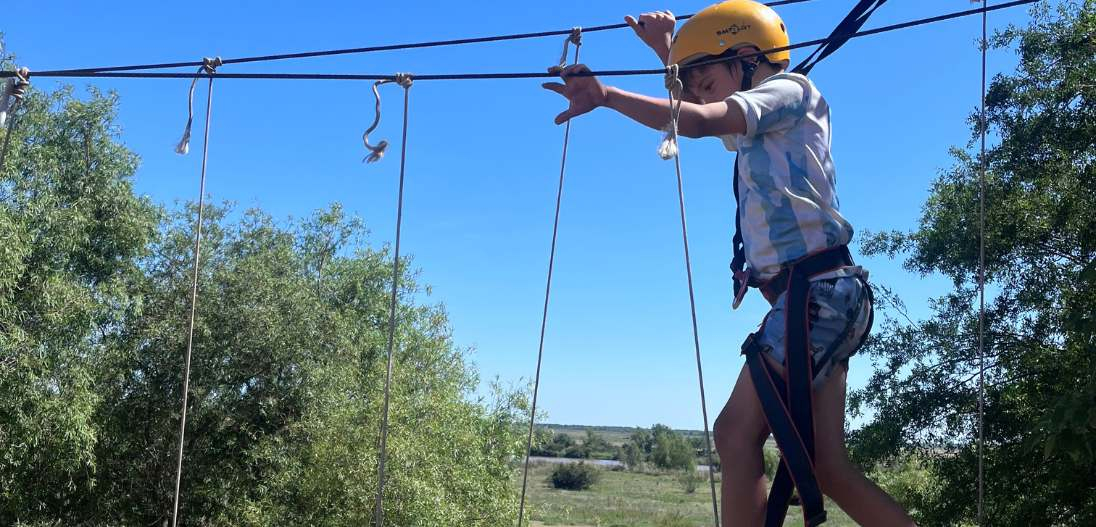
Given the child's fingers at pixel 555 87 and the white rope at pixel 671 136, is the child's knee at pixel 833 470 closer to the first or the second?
the white rope at pixel 671 136

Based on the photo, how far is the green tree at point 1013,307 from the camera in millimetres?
9539

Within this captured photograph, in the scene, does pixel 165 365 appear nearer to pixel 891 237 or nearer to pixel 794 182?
pixel 891 237

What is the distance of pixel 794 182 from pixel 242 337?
16720 mm

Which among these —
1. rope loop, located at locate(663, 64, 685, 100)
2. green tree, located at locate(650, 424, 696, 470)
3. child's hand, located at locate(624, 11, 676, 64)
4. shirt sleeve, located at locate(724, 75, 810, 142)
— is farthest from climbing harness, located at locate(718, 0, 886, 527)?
green tree, located at locate(650, 424, 696, 470)

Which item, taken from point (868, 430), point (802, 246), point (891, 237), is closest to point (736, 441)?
point (802, 246)

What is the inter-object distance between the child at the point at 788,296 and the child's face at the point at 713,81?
12 cm

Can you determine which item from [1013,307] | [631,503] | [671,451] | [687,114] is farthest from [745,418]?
[671,451]

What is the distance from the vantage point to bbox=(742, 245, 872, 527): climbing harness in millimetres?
1909

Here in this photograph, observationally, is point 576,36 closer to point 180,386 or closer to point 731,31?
point 731,31

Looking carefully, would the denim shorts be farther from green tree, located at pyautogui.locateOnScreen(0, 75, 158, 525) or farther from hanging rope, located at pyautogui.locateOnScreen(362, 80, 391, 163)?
green tree, located at pyautogui.locateOnScreen(0, 75, 158, 525)

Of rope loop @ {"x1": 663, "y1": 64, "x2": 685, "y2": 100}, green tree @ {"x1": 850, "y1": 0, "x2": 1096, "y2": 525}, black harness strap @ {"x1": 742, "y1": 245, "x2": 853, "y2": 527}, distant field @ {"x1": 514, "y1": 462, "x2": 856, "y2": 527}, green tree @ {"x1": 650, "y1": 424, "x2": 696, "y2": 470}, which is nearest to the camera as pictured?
black harness strap @ {"x1": 742, "y1": 245, "x2": 853, "y2": 527}

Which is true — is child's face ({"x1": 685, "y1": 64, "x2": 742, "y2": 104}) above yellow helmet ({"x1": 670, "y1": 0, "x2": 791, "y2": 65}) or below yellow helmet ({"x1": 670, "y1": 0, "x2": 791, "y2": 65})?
below

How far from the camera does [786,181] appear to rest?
2.07 meters

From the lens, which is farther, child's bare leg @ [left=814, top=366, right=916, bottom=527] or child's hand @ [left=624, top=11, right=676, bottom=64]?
child's hand @ [left=624, top=11, right=676, bottom=64]
